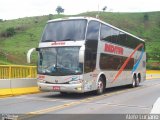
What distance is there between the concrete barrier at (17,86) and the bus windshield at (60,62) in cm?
165

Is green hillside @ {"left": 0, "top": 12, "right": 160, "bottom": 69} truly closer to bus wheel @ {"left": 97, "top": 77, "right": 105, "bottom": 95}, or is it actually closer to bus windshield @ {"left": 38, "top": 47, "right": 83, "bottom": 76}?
bus wheel @ {"left": 97, "top": 77, "right": 105, "bottom": 95}

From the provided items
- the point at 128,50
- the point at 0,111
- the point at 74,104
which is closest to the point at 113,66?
the point at 128,50

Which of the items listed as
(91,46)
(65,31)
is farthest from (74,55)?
(65,31)

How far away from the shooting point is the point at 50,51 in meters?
18.4

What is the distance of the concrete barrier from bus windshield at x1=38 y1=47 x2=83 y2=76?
1.65m

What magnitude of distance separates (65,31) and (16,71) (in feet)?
11.1

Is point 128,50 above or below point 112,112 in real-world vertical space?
above

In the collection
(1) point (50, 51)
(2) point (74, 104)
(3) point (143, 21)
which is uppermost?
(3) point (143, 21)

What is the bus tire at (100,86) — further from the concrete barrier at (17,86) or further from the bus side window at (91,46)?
the concrete barrier at (17,86)

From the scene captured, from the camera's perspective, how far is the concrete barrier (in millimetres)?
18469

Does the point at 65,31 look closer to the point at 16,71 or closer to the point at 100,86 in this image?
the point at 16,71

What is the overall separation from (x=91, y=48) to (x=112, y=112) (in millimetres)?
5998

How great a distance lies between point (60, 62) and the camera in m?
17.9

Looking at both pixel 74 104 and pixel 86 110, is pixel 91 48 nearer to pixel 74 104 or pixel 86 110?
pixel 74 104
